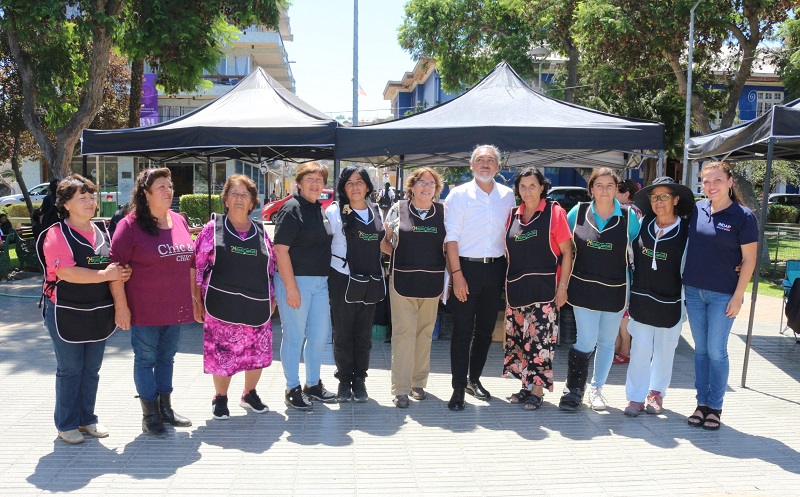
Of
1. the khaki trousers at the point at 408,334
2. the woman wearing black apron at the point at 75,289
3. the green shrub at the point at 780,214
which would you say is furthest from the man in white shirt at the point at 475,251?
the green shrub at the point at 780,214

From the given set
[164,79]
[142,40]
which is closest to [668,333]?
[142,40]

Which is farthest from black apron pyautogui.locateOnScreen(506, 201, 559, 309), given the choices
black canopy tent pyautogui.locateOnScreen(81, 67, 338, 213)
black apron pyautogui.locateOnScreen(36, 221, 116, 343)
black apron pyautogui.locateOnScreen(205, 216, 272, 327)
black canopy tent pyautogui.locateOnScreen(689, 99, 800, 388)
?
black canopy tent pyautogui.locateOnScreen(81, 67, 338, 213)

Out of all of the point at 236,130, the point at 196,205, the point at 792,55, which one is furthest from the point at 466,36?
the point at 236,130

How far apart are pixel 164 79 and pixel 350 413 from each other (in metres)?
10.0

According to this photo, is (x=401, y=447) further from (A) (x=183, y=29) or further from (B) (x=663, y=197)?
(A) (x=183, y=29)

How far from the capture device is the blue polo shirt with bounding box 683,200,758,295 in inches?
178

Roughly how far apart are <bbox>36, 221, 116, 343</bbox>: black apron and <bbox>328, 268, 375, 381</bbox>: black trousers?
160 cm

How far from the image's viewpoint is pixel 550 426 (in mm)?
4789

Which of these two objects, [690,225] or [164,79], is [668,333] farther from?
[164,79]

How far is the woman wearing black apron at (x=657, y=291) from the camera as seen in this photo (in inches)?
187

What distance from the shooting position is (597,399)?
5156mm

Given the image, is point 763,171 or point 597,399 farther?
point 763,171

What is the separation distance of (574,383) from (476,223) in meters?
1.42

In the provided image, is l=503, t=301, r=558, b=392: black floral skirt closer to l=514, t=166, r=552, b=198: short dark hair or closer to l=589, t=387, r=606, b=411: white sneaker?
l=589, t=387, r=606, b=411: white sneaker
